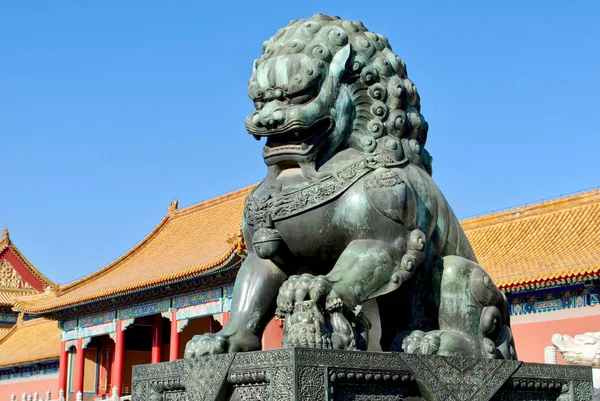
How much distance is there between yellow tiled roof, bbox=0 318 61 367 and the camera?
1219 inches

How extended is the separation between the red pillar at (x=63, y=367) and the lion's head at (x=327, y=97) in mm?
26506

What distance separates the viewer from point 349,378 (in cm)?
350

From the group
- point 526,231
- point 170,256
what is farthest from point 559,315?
point 170,256

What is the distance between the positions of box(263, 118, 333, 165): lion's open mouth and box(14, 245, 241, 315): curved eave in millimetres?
16004

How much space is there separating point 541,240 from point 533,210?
5.87 feet

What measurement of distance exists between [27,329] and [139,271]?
10346mm

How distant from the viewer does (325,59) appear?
413 centimetres

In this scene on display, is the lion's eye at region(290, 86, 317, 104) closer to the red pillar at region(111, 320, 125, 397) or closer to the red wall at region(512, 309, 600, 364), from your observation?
the red wall at region(512, 309, 600, 364)

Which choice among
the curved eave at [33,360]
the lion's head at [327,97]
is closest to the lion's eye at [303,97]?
the lion's head at [327,97]

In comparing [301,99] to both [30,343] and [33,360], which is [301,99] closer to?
[33,360]

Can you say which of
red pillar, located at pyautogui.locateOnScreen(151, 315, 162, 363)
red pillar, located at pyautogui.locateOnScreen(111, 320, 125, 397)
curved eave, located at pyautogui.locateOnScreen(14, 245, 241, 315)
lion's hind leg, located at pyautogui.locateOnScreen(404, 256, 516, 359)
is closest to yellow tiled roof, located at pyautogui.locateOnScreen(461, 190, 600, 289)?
curved eave, located at pyautogui.locateOnScreen(14, 245, 241, 315)

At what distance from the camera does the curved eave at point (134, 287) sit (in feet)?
69.9

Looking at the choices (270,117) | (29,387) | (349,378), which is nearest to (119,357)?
(29,387)

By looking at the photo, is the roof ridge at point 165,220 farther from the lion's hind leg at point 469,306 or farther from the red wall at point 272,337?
the lion's hind leg at point 469,306
